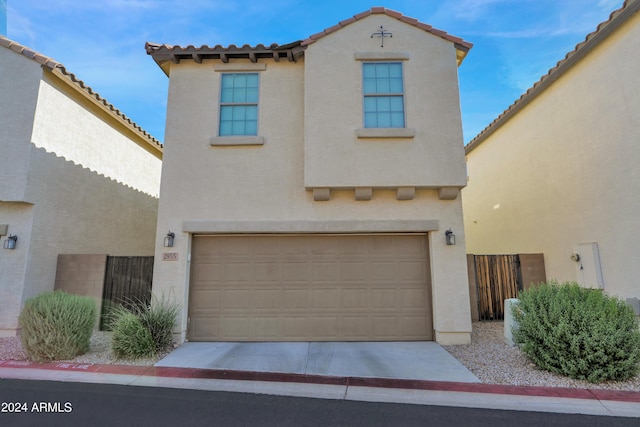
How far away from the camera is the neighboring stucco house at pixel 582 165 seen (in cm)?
758

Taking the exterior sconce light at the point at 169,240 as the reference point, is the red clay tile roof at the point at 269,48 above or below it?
above

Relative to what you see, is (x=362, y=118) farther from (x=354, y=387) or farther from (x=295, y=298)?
(x=354, y=387)

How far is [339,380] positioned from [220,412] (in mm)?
1944

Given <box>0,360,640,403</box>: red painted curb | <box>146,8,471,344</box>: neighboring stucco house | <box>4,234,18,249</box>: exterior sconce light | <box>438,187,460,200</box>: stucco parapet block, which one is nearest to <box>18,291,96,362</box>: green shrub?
<box>0,360,640,403</box>: red painted curb

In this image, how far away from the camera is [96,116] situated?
10914 mm

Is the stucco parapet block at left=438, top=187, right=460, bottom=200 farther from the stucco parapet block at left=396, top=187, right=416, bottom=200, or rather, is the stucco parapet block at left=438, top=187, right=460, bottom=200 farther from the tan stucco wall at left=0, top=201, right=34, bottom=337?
the tan stucco wall at left=0, top=201, right=34, bottom=337

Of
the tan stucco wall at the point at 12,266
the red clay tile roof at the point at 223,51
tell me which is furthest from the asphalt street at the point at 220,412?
the red clay tile roof at the point at 223,51

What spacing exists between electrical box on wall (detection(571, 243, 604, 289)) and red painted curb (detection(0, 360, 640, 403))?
4083 mm

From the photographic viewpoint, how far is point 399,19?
866 cm

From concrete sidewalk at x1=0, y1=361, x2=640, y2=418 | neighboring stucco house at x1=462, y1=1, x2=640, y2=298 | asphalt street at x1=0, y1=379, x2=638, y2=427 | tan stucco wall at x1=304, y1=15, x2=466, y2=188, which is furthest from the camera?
tan stucco wall at x1=304, y1=15, x2=466, y2=188

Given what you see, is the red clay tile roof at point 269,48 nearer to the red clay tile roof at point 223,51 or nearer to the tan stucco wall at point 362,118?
the red clay tile roof at point 223,51

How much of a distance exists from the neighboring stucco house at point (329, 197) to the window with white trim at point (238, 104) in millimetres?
63

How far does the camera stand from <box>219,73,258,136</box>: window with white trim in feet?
28.5

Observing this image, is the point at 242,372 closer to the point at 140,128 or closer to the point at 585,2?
the point at 140,128
